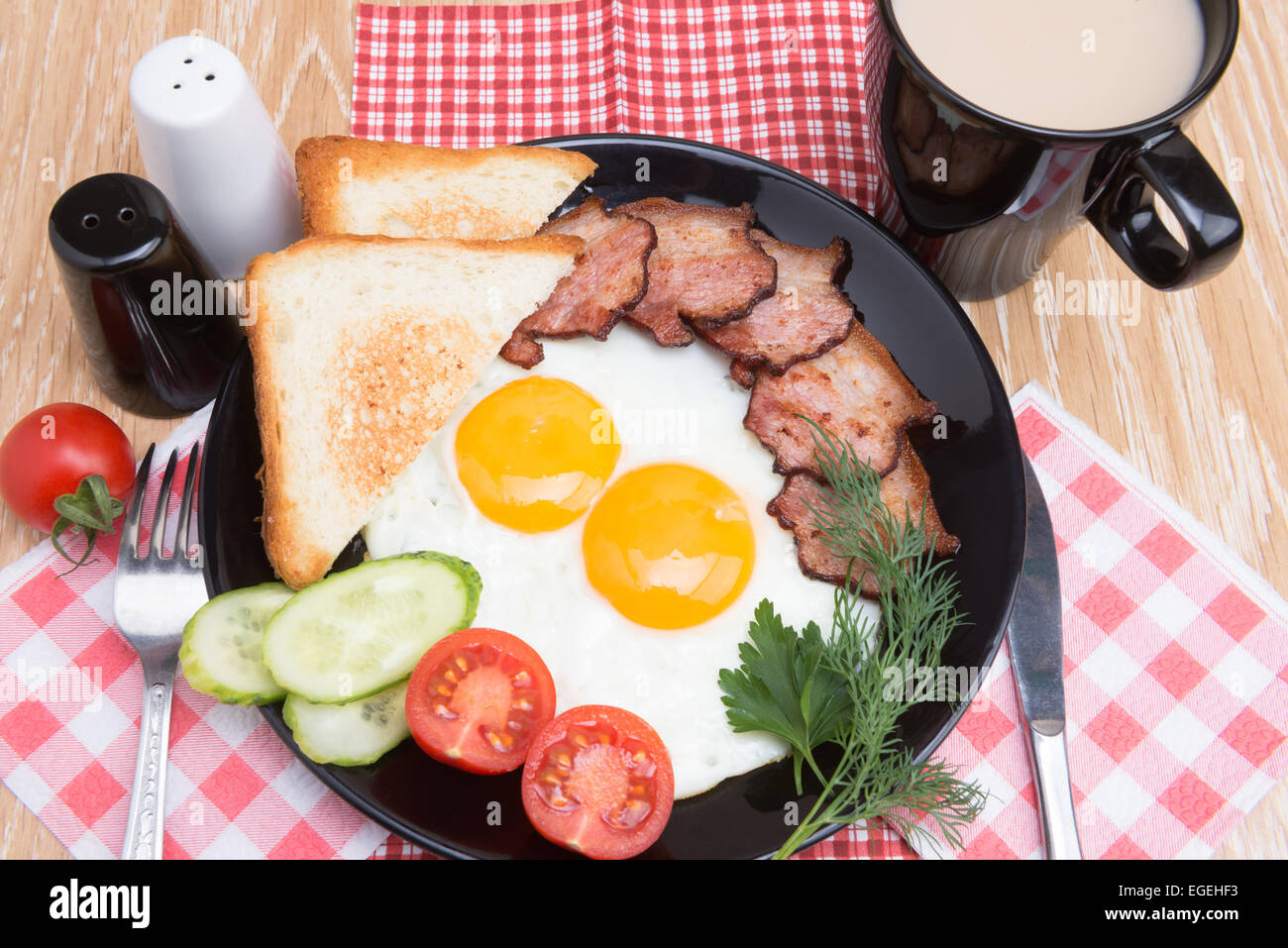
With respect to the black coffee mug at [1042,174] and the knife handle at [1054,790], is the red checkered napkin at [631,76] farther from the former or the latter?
the knife handle at [1054,790]

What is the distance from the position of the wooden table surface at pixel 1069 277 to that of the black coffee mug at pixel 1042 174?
42 centimetres

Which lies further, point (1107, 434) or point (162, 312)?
point (1107, 434)

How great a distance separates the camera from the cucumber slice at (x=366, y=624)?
1.75m

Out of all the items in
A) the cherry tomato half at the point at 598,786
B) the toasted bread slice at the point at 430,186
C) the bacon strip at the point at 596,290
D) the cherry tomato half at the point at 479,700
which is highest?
the toasted bread slice at the point at 430,186

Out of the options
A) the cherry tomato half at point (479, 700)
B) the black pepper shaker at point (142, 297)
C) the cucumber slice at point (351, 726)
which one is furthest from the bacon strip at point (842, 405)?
the black pepper shaker at point (142, 297)

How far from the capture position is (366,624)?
180 cm

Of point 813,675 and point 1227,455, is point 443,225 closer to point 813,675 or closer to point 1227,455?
point 813,675

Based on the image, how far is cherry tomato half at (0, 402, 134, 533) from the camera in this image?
6.70ft

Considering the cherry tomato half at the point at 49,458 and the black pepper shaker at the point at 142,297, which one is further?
the cherry tomato half at the point at 49,458

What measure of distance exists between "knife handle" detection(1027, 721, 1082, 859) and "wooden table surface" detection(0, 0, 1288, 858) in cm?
40

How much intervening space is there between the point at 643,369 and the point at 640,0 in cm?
123

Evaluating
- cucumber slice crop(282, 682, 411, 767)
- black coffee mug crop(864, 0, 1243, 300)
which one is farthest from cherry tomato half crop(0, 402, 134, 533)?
black coffee mug crop(864, 0, 1243, 300)
